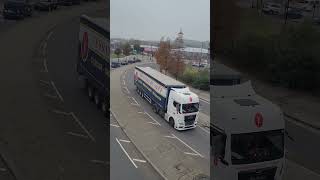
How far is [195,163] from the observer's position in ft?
12.3

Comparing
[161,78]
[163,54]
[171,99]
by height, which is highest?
[163,54]

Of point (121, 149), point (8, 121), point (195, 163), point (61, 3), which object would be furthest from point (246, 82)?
point (8, 121)

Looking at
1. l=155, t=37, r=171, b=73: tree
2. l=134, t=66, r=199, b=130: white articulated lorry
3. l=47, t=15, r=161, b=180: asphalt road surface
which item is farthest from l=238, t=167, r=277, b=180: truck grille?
l=155, t=37, r=171, b=73: tree

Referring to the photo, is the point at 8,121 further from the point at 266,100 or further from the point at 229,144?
the point at 266,100

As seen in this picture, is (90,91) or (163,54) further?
(90,91)

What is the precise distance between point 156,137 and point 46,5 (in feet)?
5.64

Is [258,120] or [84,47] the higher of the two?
[84,47]

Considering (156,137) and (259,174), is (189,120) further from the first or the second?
(259,174)

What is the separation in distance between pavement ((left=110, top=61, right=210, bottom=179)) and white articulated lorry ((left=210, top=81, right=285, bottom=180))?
5.8 inches

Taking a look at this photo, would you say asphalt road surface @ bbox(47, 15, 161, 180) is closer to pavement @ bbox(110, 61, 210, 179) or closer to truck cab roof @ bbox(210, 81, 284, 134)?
pavement @ bbox(110, 61, 210, 179)

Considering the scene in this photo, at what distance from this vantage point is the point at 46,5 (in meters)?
4.10

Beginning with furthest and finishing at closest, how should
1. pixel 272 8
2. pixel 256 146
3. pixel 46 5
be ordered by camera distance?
pixel 272 8 → pixel 46 5 → pixel 256 146

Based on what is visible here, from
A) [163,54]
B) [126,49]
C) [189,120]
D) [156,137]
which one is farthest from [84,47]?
[189,120]

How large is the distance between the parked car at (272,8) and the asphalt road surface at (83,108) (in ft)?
6.28
